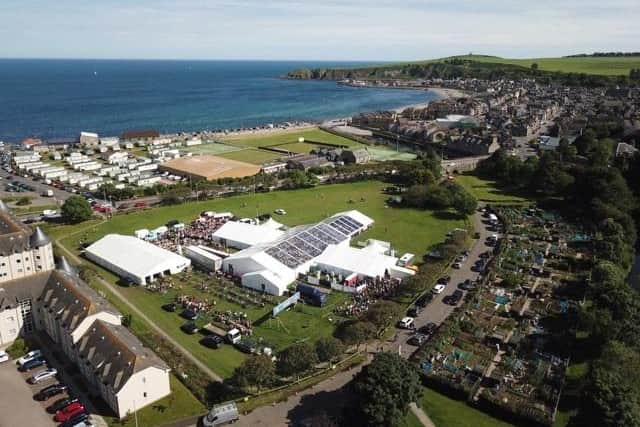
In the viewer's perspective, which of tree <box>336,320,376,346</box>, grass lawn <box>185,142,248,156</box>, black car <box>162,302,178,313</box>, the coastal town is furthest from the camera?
grass lawn <box>185,142,248,156</box>

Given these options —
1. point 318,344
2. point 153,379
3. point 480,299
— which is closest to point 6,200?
point 153,379

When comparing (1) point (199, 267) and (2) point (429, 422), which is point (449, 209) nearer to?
(1) point (199, 267)

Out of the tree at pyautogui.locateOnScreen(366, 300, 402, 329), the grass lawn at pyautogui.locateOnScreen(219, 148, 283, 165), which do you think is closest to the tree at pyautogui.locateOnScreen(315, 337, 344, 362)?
the tree at pyautogui.locateOnScreen(366, 300, 402, 329)

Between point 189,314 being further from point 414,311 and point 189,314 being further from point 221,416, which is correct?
point 414,311

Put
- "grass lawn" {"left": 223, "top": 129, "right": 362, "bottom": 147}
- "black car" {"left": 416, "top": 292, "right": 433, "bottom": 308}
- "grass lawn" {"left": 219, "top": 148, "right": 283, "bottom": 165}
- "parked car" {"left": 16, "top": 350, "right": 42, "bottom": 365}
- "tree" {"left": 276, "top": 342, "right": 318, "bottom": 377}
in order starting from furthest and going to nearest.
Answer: "grass lawn" {"left": 223, "top": 129, "right": 362, "bottom": 147}
"grass lawn" {"left": 219, "top": 148, "right": 283, "bottom": 165}
"black car" {"left": 416, "top": 292, "right": 433, "bottom": 308}
"parked car" {"left": 16, "top": 350, "right": 42, "bottom": 365}
"tree" {"left": 276, "top": 342, "right": 318, "bottom": 377}

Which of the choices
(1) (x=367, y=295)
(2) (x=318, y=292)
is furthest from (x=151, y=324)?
(1) (x=367, y=295)

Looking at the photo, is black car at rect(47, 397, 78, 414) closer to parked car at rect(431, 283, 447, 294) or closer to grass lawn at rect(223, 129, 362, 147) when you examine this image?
parked car at rect(431, 283, 447, 294)
